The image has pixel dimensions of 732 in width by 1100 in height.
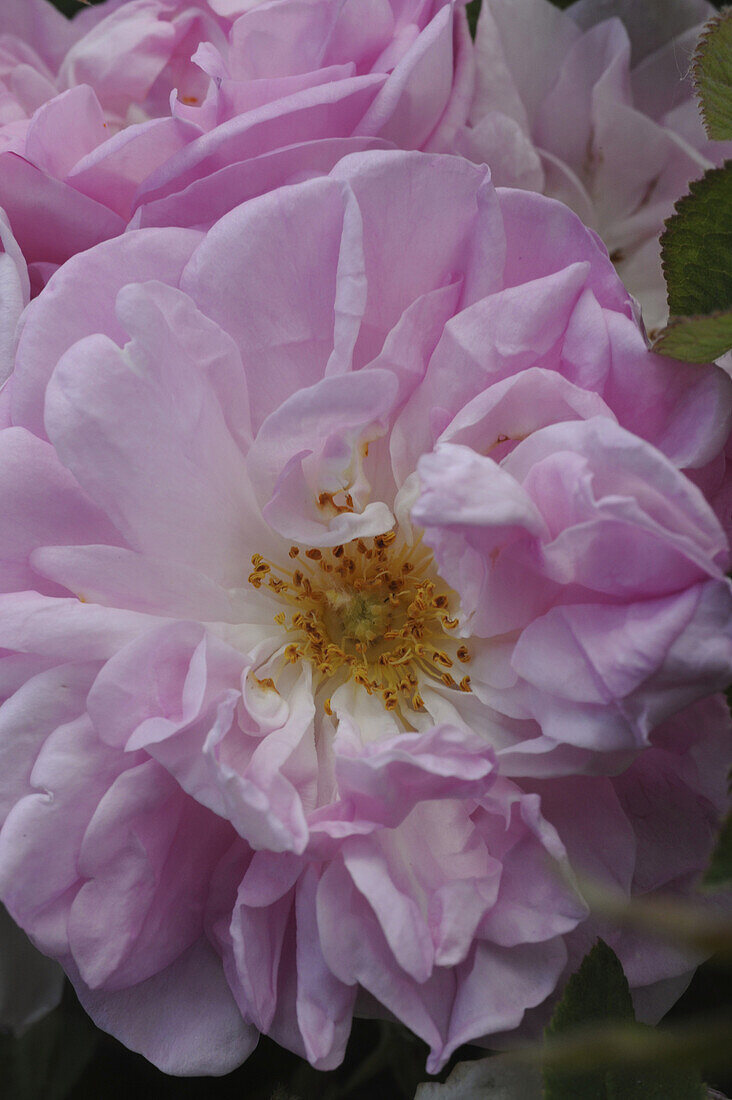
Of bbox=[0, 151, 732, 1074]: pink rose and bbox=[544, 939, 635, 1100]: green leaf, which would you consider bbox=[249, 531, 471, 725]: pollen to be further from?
bbox=[544, 939, 635, 1100]: green leaf

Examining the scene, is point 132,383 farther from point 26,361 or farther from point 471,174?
point 471,174

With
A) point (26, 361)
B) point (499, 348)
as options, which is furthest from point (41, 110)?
point (499, 348)

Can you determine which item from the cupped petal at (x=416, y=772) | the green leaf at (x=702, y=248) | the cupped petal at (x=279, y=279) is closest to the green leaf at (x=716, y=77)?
the green leaf at (x=702, y=248)

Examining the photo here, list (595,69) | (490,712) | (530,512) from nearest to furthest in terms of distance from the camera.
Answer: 1. (530,512)
2. (490,712)
3. (595,69)

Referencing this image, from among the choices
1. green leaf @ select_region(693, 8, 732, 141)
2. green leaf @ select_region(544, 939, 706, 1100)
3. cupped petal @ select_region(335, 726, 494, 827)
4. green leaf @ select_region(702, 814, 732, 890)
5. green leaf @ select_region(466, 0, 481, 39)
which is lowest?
green leaf @ select_region(544, 939, 706, 1100)

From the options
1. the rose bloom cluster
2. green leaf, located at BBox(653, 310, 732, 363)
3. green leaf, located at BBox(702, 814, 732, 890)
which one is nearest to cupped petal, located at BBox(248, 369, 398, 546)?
the rose bloom cluster

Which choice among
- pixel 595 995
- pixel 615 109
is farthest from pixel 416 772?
A: pixel 615 109
